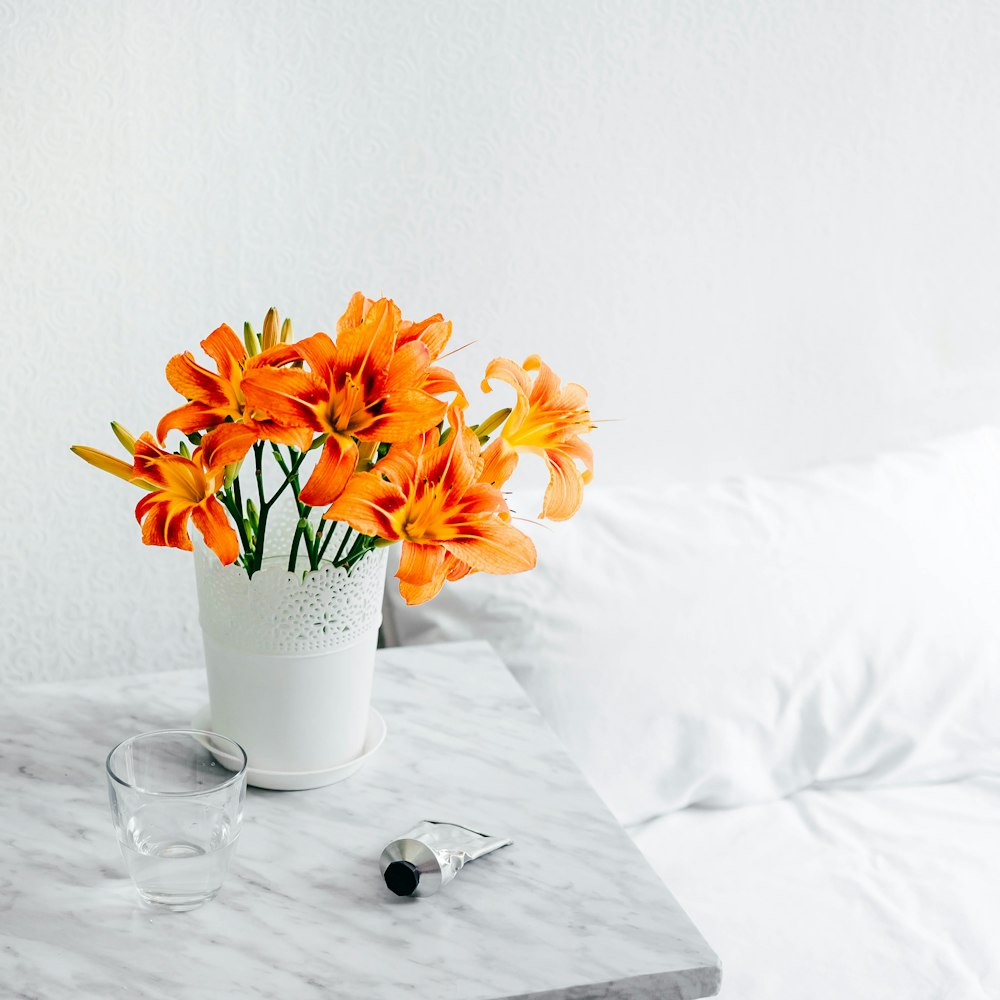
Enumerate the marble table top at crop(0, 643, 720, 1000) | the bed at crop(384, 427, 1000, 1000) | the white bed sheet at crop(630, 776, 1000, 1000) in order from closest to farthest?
the marble table top at crop(0, 643, 720, 1000)
the white bed sheet at crop(630, 776, 1000, 1000)
the bed at crop(384, 427, 1000, 1000)

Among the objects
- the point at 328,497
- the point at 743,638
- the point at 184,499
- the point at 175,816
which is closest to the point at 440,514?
the point at 328,497

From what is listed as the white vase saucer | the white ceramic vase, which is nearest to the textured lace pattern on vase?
the white ceramic vase

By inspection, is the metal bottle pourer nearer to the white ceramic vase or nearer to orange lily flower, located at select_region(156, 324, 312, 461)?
the white ceramic vase

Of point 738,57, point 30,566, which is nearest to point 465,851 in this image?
point 30,566

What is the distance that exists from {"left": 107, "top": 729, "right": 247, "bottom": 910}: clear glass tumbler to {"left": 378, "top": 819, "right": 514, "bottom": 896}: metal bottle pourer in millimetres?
112

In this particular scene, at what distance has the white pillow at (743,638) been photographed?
1.21m

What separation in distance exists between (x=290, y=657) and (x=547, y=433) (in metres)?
0.26

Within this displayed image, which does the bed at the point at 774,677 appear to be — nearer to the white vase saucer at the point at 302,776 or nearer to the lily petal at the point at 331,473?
the white vase saucer at the point at 302,776

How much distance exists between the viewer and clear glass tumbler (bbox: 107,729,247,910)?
2.45ft

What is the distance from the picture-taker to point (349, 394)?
0.74 meters

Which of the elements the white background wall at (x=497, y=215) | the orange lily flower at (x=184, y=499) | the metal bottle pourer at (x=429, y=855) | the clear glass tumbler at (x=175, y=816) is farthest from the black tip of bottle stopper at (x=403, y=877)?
the white background wall at (x=497, y=215)

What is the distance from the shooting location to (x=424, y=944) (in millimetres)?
737

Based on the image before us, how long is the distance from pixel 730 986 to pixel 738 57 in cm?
102

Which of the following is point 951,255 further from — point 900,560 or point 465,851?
→ point 465,851
